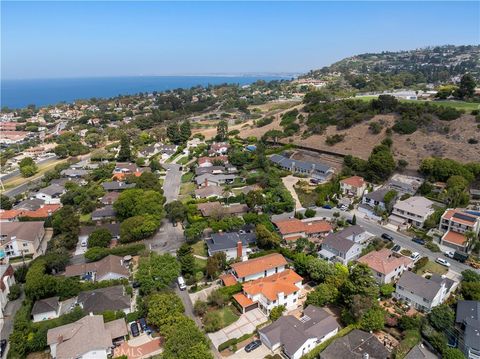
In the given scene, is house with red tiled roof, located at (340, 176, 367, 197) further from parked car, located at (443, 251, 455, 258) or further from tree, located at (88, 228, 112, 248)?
tree, located at (88, 228, 112, 248)

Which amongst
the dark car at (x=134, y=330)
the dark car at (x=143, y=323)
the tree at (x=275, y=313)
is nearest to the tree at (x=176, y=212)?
the dark car at (x=143, y=323)

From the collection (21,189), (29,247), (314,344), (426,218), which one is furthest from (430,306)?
(21,189)

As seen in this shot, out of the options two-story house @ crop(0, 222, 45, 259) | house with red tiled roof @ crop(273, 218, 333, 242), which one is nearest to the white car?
house with red tiled roof @ crop(273, 218, 333, 242)

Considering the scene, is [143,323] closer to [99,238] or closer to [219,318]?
[219,318]

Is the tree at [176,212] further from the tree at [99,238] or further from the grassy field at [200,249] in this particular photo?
the tree at [99,238]

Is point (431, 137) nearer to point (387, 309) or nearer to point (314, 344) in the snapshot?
point (387, 309)

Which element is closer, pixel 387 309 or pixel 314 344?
pixel 314 344
